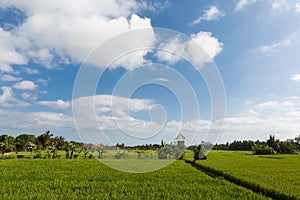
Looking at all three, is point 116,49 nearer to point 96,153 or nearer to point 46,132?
point 96,153

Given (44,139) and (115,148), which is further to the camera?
(44,139)

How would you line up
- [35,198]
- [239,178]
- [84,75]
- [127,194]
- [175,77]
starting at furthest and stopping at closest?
[175,77] → [239,178] → [84,75] → [127,194] → [35,198]

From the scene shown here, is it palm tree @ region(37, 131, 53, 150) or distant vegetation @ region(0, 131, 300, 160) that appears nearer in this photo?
distant vegetation @ region(0, 131, 300, 160)

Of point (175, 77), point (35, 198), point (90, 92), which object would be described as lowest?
point (35, 198)

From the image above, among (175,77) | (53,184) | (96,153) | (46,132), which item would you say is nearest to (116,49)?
(175,77)

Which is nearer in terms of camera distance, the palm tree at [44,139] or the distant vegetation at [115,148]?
the distant vegetation at [115,148]

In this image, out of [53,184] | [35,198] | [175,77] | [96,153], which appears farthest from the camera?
[96,153]

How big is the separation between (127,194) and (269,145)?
1889 inches

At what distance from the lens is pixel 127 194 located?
8.92 meters

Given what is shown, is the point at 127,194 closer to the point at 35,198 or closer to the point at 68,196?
the point at 68,196

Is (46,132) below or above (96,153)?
above

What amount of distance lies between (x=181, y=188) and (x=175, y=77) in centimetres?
599

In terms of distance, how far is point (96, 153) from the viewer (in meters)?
38.6

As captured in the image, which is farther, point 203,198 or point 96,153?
point 96,153
